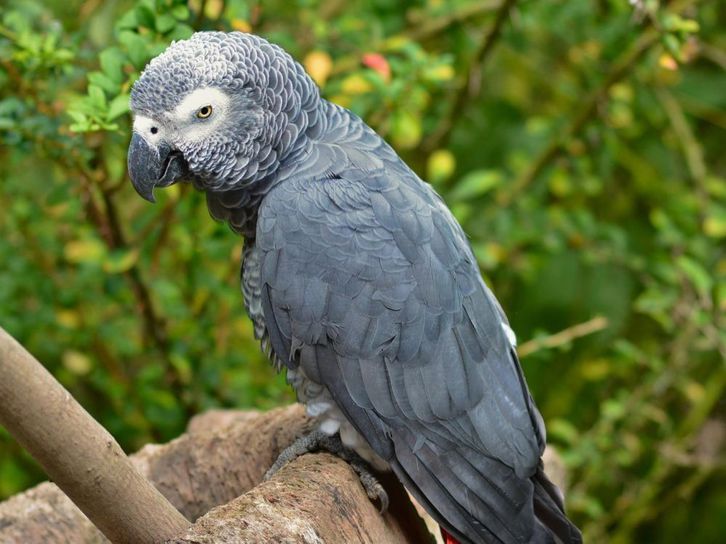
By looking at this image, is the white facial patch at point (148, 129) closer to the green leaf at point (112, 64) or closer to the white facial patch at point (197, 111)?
the white facial patch at point (197, 111)

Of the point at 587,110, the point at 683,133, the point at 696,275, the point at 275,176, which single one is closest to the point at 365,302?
the point at 275,176

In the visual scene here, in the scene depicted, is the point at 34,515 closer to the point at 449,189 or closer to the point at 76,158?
the point at 76,158

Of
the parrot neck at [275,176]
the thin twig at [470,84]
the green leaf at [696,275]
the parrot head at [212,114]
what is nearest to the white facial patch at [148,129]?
the parrot head at [212,114]

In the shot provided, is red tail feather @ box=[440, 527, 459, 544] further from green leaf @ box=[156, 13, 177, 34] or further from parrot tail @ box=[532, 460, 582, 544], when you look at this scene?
green leaf @ box=[156, 13, 177, 34]

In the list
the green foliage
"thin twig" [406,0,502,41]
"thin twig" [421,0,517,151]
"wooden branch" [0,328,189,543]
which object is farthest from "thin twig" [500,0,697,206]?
"wooden branch" [0,328,189,543]

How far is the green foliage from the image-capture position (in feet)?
5.12

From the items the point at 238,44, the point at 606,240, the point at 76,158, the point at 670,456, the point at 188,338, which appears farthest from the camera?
the point at 606,240

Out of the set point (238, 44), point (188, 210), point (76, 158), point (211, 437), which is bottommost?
point (211, 437)

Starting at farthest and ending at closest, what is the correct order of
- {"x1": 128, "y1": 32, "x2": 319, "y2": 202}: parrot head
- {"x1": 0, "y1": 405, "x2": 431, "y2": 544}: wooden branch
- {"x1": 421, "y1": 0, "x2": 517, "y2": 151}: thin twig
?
{"x1": 421, "y1": 0, "x2": 517, "y2": 151}: thin twig < {"x1": 128, "y1": 32, "x2": 319, "y2": 202}: parrot head < {"x1": 0, "y1": 405, "x2": 431, "y2": 544}: wooden branch

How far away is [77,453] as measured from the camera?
2.73 feet

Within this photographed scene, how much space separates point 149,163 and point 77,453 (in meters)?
0.48

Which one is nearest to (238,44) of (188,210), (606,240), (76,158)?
(76,158)

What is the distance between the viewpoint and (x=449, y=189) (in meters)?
2.57

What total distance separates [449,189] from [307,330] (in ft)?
4.72
